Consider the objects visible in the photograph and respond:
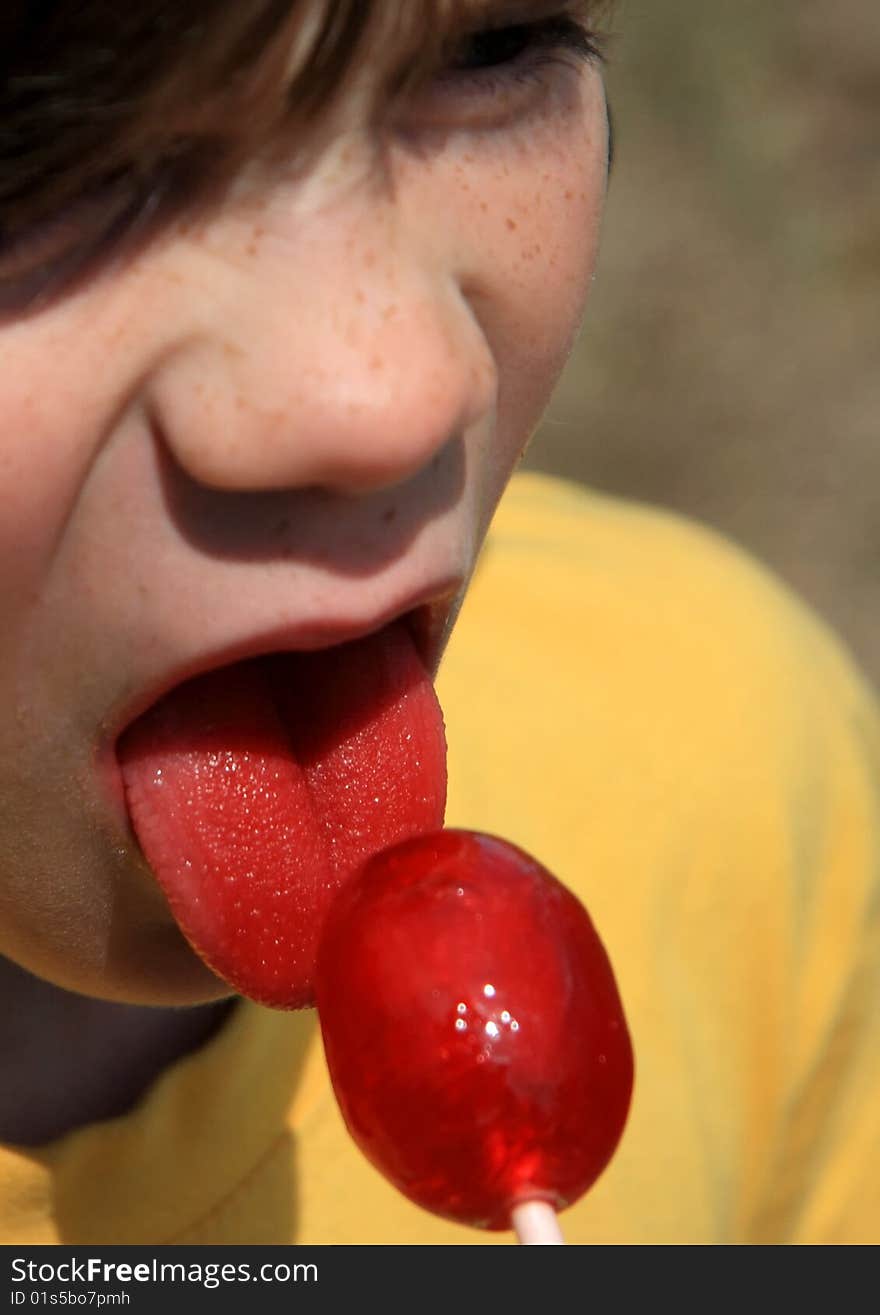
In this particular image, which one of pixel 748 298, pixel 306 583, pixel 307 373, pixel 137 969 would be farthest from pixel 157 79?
pixel 748 298

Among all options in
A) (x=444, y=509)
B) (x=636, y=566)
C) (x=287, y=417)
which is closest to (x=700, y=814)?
(x=636, y=566)

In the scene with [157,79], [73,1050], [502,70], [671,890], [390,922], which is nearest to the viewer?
[157,79]

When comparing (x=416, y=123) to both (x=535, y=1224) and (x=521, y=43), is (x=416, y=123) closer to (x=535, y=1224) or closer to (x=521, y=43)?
(x=521, y=43)

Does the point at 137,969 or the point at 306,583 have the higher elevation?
the point at 306,583

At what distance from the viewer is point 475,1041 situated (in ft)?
2.93

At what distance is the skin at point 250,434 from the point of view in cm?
85

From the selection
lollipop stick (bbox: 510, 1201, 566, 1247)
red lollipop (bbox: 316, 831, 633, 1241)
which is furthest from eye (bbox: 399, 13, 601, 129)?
lollipop stick (bbox: 510, 1201, 566, 1247)

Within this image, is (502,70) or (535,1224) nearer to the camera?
(535,1224)

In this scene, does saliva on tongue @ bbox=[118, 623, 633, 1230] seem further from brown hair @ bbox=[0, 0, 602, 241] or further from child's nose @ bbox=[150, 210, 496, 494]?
brown hair @ bbox=[0, 0, 602, 241]

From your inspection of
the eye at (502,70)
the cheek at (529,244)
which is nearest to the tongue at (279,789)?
the cheek at (529,244)

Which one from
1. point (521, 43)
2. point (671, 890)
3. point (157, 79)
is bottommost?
point (671, 890)

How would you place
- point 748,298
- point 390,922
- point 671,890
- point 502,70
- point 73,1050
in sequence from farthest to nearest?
1. point 748,298
2. point 671,890
3. point 73,1050
4. point 502,70
5. point 390,922

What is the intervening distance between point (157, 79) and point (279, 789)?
0.39 metres

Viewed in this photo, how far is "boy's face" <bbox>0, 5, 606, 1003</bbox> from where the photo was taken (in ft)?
2.80
